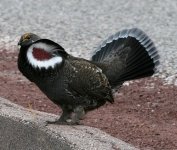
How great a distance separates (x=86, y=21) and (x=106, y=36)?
1.18 m

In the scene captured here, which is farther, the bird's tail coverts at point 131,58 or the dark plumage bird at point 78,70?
the bird's tail coverts at point 131,58

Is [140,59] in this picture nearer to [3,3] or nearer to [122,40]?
[122,40]

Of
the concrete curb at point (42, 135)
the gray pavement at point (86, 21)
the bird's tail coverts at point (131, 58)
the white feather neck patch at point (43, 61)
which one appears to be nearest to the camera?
the concrete curb at point (42, 135)

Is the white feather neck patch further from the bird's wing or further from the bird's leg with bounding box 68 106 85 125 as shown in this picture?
the bird's leg with bounding box 68 106 85 125

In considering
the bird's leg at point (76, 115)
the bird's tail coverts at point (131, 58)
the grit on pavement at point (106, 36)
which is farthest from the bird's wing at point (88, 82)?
the grit on pavement at point (106, 36)

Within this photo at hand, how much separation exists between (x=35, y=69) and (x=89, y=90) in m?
0.51

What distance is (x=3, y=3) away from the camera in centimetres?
1326

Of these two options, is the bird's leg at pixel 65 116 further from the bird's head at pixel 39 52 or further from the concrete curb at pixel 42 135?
the bird's head at pixel 39 52

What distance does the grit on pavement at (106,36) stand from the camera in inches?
263

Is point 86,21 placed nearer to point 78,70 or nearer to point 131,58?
point 131,58

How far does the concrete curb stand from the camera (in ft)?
16.4

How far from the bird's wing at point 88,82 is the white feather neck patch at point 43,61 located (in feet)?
0.54

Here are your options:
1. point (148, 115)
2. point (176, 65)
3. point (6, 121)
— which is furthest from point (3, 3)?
point (6, 121)

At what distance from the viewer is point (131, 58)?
6152mm
